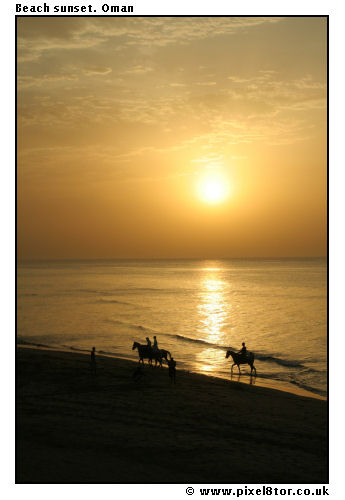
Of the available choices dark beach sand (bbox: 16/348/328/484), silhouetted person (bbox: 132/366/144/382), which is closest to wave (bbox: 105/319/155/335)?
→ silhouetted person (bbox: 132/366/144/382)

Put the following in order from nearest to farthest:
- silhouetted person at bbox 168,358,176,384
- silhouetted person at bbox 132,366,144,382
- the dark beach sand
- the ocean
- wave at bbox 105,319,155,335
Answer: the dark beach sand < silhouetted person at bbox 168,358,176,384 < silhouetted person at bbox 132,366,144,382 < the ocean < wave at bbox 105,319,155,335

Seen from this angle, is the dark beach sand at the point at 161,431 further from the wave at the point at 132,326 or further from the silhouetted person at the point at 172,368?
the wave at the point at 132,326

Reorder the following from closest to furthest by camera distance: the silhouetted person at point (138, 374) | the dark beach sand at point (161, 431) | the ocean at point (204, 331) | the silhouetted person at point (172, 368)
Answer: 1. the dark beach sand at point (161, 431)
2. the silhouetted person at point (172, 368)
3. the silhouetted person at point (138, 374)
4. the ocean at point (204, 331)

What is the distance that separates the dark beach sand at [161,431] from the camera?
13.3 m

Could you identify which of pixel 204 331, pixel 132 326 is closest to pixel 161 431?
pixel 204 331

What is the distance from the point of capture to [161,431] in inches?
667

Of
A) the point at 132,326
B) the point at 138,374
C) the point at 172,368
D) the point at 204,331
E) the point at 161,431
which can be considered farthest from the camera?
the point at 132,326

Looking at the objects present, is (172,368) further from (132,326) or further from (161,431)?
(132,326)

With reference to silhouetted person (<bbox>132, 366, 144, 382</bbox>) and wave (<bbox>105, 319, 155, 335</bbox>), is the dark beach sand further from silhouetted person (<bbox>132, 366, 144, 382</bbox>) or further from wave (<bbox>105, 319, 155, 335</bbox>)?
wave (<bbox>105, 319, 155, 335</bbox>)

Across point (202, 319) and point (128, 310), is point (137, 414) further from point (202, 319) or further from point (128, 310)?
point (128, 310)

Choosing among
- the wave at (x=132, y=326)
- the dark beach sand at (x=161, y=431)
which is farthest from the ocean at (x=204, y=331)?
the dark beach sand at (x=161, y=431)

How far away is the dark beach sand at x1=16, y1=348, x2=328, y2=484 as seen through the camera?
13.3 m

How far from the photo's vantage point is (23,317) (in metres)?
66.3
